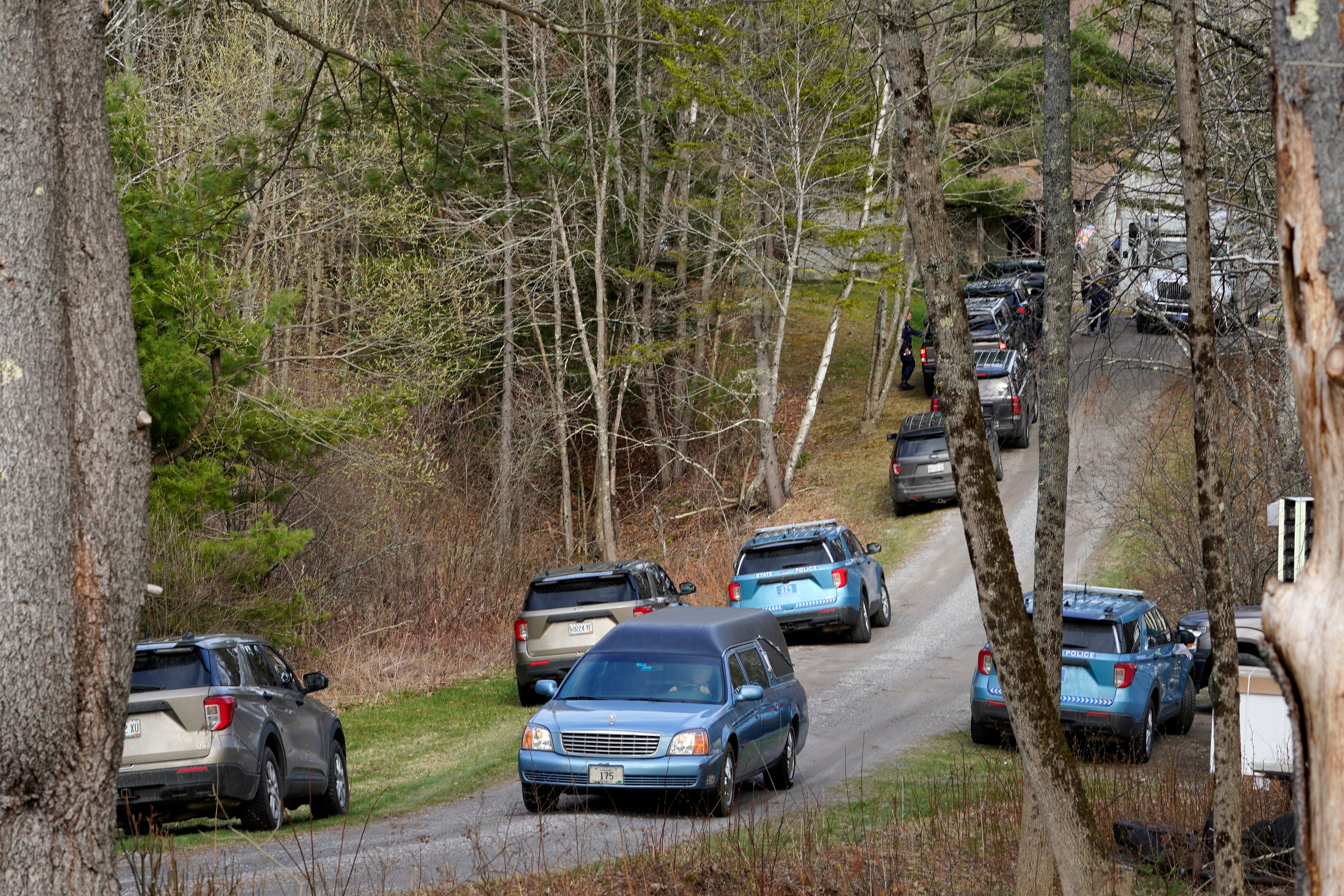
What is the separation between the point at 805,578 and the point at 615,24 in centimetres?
1504

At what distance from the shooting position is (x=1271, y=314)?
14.1m

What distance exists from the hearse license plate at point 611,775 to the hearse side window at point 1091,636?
6203mm

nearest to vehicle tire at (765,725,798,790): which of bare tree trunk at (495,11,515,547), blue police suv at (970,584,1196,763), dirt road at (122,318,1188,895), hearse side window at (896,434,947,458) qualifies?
dirt road at (122,318,1188,895)

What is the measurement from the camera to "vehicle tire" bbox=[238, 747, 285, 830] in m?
10.8

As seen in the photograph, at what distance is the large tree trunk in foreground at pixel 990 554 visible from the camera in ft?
23.1

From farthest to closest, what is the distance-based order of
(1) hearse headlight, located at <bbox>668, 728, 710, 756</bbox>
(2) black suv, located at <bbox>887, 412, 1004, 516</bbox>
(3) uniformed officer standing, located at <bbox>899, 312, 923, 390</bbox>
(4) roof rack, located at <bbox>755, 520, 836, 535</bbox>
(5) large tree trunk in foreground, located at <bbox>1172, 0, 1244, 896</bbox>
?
(3) uniformed officer standing, located at <bbox>899, 312, 923, 390</bbox>
(2) black suv, located at <bbox>887, 412, 1004, 516</bbox>
(4) roof rack, located at <bbox>755, 520, 836, 535</bbox>
(1) hearse headlight, located at <bbox>668, 728, 710, 756</bbox>
(5) large tree trunk in foreground, located at <bbox>1172, 0, 1244, 896</bbox>

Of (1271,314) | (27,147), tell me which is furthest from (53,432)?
(1271,314)

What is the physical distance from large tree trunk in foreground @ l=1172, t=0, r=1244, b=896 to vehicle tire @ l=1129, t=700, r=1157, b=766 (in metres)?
7.31

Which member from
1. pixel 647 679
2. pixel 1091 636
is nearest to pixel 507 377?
pixel 1091 636

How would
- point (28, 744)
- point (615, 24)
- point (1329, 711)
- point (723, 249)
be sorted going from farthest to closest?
point (723, 249) < point (615, 24) < point (28, 744) < point (1329, 711)

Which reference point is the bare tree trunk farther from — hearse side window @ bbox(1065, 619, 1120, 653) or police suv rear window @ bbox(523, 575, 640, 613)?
hearse side window @ bbox(1065, 619, 1120, 653)

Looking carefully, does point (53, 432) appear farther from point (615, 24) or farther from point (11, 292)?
point (615, 24)

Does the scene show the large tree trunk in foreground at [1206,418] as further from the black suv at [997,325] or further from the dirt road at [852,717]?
the black suv at [997,325]

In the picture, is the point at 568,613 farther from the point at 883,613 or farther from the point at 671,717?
the point at 883,613
